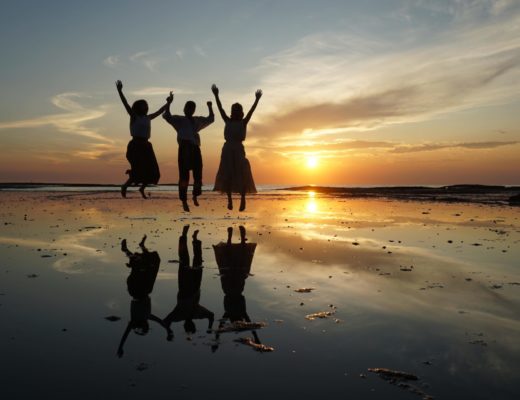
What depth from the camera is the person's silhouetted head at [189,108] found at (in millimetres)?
15328

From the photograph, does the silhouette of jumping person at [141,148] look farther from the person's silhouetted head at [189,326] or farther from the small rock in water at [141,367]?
the small rock in water at [141,367]

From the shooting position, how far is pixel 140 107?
1438 cm

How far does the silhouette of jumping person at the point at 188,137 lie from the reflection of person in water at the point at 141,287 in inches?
176

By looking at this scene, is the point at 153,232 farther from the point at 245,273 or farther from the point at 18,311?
the point at 18,311

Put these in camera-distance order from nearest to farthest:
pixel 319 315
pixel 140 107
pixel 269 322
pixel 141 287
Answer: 1. pixel 269 322
2. pixel 319 315
3. pixel 141 287
4. pixel 140 107

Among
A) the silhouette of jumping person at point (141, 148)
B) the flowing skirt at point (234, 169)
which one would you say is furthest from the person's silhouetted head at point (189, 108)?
the flowing skirt at point (234, 169)

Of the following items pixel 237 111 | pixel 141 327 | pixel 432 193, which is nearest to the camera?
pixel 141 327

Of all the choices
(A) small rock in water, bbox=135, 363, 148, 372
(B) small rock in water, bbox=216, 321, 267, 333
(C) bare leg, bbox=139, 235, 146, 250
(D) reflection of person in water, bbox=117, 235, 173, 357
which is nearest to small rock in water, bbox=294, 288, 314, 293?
(B) small rock in water, bbox=216, 321, 267, 333

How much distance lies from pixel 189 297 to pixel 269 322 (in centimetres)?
162

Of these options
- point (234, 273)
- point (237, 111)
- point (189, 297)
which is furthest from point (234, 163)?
point (189, 297)

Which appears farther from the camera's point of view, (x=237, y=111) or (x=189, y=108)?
(x=237, y=111)

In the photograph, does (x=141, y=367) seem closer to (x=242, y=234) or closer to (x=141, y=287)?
(x=141, y=287)

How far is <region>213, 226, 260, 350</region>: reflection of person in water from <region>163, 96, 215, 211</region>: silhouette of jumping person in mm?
3052

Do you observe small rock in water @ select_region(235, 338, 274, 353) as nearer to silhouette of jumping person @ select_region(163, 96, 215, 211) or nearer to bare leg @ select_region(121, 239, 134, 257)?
bare leg @ select_region(121, 239, 134, 257)
